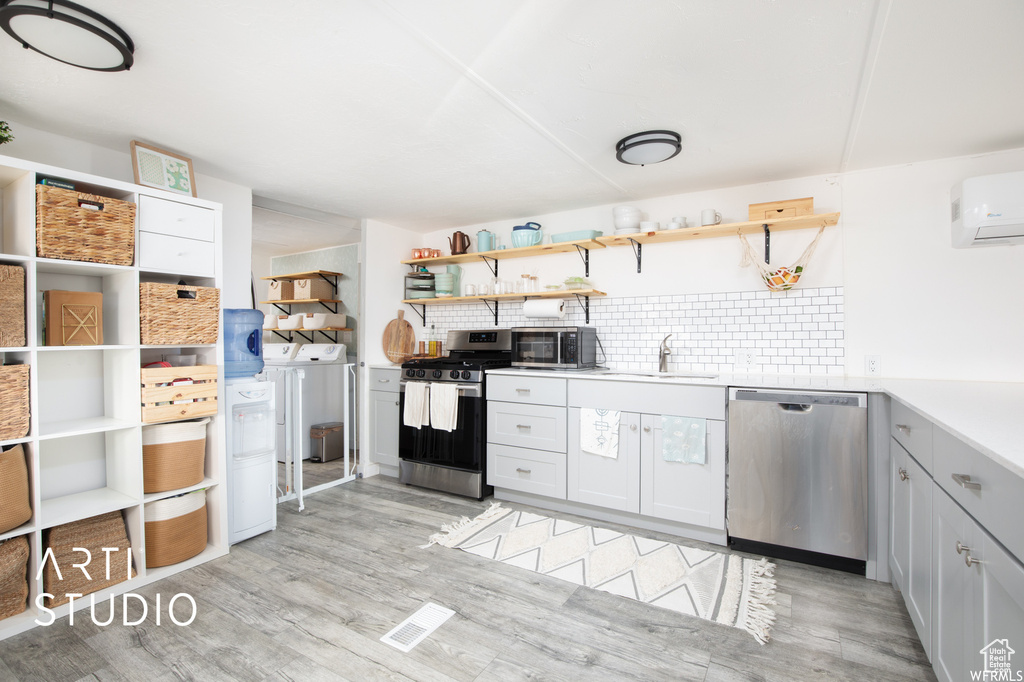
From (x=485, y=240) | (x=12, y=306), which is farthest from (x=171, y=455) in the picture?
(x=485, y=240)

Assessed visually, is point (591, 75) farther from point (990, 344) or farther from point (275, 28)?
point (990, 344)

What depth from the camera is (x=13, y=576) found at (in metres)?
1.97

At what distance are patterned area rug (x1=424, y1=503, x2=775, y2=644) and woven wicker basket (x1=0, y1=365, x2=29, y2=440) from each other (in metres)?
1.93

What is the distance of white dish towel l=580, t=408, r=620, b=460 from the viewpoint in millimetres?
3062

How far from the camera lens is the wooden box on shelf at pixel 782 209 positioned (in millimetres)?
2951

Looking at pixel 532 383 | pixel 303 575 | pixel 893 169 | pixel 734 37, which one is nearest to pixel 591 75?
pixel 734 37

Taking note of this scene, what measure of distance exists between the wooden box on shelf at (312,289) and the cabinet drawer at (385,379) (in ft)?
5.22

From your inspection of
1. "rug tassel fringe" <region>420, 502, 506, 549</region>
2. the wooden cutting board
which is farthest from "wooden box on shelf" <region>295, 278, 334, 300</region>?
"rug tassel fringe" <region>420, 502, 506, 549</region>

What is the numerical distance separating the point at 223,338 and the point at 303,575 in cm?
139

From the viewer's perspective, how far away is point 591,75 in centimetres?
195

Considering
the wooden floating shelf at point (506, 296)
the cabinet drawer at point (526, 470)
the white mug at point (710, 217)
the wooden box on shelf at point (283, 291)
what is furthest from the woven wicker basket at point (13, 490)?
the white mug at point (710, 217)

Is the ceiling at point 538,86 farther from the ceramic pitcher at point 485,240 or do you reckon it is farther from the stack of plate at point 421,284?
the stack of plate at point 421,284

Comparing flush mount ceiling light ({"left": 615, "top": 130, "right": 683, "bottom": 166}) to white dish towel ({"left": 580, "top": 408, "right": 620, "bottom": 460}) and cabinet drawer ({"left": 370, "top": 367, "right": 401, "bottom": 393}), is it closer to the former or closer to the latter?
white dish towel ({"left": 580, "top": 408, "right": 620, "bottom": 460})

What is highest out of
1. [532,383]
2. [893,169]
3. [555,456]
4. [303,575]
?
[893,169]
